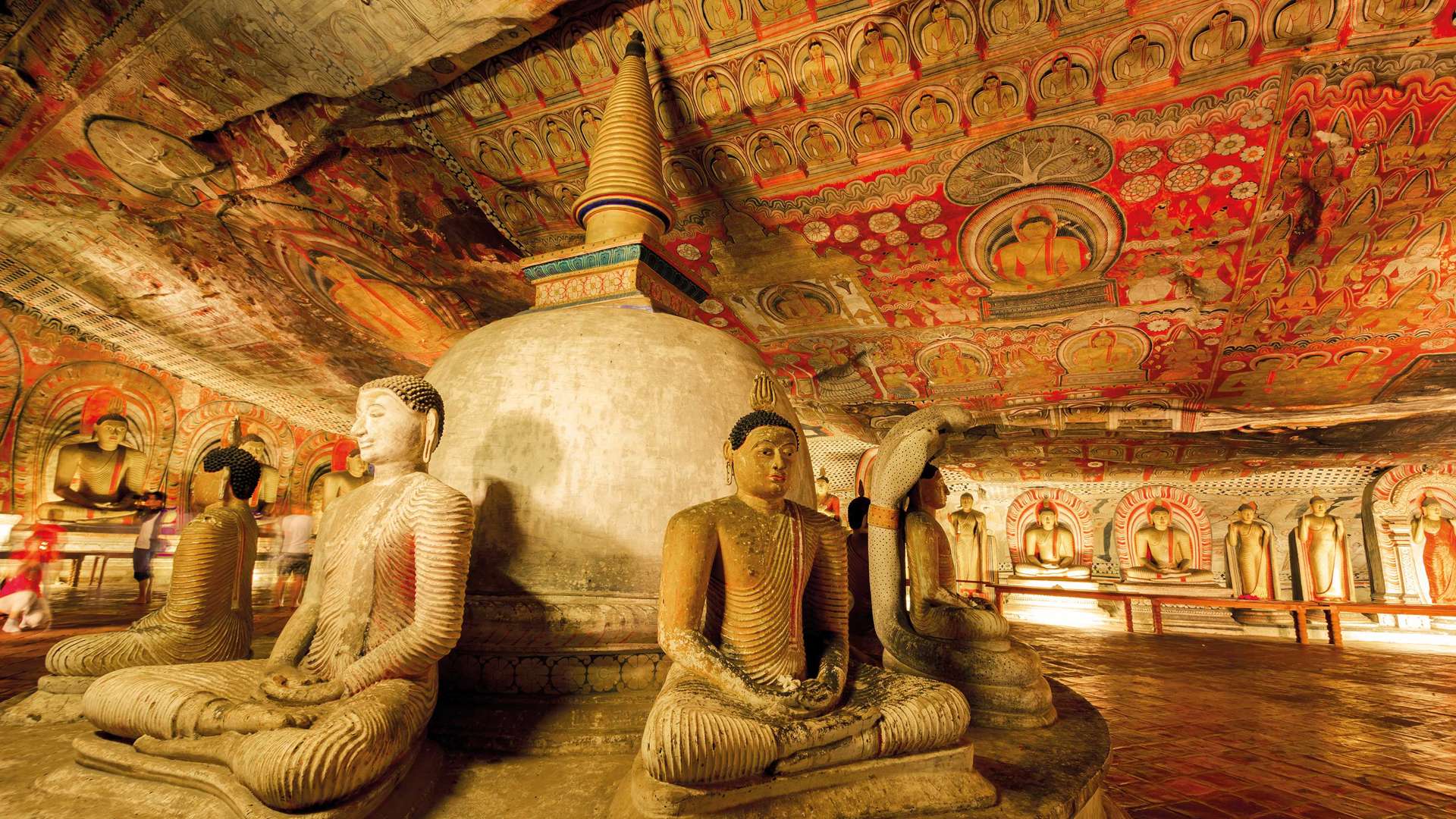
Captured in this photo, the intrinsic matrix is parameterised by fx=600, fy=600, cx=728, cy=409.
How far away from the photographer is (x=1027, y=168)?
5664 millimetres

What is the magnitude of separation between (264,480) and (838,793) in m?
11.8

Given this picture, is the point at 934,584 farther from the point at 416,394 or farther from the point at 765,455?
the point at 416,394

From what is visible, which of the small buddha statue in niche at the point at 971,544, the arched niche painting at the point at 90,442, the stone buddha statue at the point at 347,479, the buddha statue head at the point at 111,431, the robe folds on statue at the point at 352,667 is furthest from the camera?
the small buddha statue in niche at the point at 971,544

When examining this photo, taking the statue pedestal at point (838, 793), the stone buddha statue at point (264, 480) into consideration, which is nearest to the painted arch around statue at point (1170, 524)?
the statue pedestal at point (838, 793)

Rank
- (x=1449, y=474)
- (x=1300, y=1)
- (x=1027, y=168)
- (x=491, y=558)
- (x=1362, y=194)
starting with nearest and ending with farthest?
1. (x=491, y=558)
2. (x=1300, y=1)
3. (x=1362, y=194)
4. (x=1027, y=168)
5. (x=1449, y=474)

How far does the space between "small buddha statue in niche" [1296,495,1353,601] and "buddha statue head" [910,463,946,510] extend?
1241cm

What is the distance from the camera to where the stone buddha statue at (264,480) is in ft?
32.4

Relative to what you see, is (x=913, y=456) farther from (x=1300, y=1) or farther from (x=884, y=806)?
(x=1300, y=1)

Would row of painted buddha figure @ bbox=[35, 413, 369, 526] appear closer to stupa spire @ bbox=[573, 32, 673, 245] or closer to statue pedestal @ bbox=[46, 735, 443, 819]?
stupa spire @ bbox=[573, 32, 673, 245]

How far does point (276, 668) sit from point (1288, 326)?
9425 mm

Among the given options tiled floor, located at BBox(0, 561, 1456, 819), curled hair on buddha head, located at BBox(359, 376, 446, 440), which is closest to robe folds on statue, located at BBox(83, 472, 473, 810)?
curled hair on buddha head, located at BBox(359, 376, 446, 440)

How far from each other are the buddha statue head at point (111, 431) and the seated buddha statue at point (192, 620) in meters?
7.61

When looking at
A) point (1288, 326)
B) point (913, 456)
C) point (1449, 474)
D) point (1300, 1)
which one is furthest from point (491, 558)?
point (1449, 474)

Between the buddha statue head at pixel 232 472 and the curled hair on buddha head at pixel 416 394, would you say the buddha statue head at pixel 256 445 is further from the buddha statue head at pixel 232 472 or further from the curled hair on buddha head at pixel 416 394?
the curled hair on buddha head at pixel 416 394
